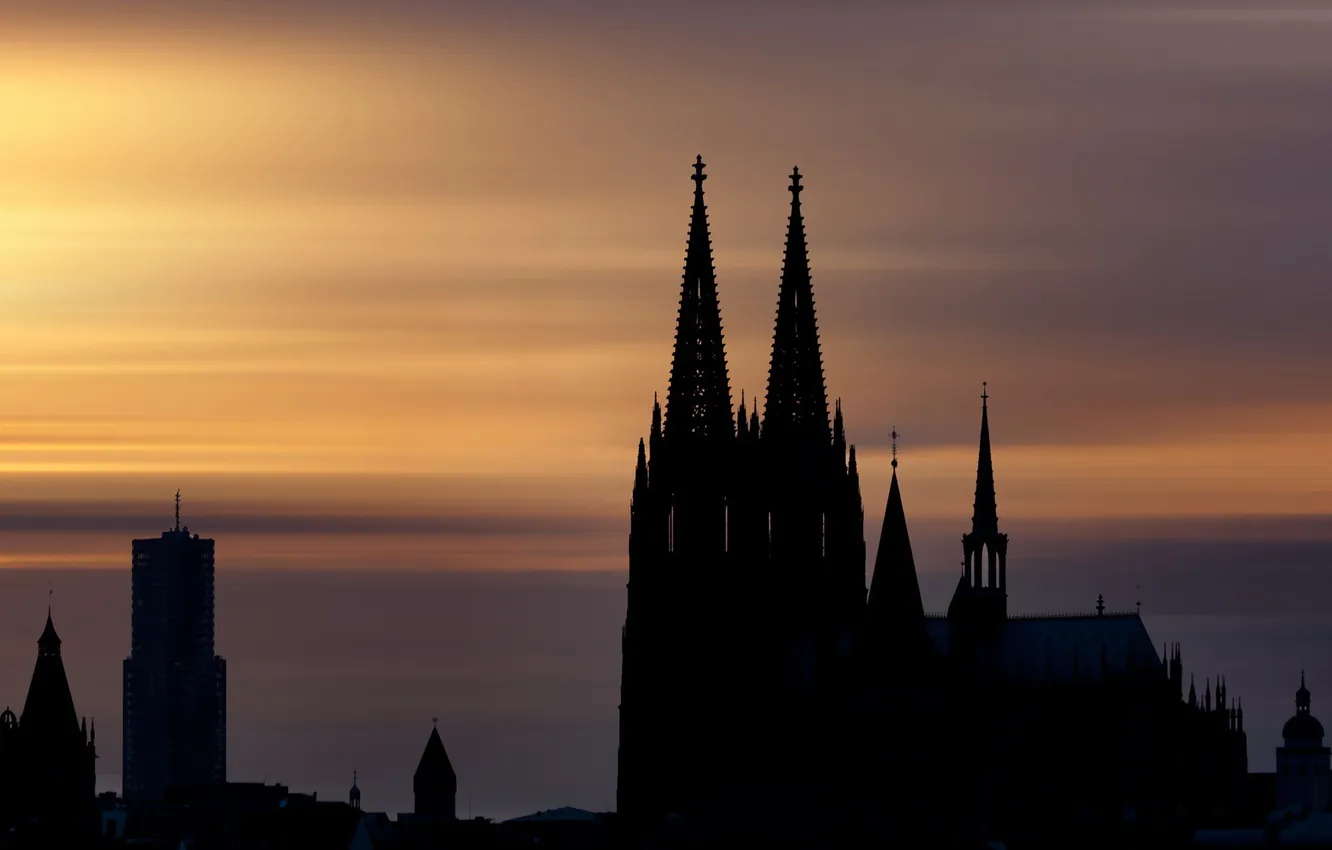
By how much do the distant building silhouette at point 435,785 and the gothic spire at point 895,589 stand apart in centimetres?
5792

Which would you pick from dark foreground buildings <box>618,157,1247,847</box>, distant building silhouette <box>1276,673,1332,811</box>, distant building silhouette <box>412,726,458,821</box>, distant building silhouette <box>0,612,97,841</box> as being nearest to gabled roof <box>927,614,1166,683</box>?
dark foreground buildings <box>618,157,1247,847</box>

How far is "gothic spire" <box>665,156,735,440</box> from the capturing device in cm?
12394

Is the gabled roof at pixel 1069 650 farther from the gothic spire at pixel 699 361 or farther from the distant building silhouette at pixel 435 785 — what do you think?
the distant building silhouette at pixel 435 785

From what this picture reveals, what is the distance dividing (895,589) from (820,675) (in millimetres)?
5247

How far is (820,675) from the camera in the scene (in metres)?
127

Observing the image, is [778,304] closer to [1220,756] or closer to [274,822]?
[1220,756]

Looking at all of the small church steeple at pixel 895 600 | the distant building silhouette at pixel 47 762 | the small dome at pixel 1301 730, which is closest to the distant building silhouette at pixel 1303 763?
the small dome at pixel 1301 730

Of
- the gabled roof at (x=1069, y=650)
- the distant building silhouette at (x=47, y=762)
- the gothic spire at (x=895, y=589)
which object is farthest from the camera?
the distant building silhouette at (x=47, y=762)

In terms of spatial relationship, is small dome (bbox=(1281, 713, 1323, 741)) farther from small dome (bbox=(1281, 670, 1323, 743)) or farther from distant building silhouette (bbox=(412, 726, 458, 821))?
distant building silhouette (bbox=(412, 726, 458, 821))

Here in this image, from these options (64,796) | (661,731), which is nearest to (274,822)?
(64,796)

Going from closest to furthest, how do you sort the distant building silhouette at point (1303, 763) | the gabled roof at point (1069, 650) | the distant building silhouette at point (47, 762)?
the gabled roof at point (1069, 650) → the distant building silhouette at point (47, 762) → the distant building silhouette at point (1303, 763)

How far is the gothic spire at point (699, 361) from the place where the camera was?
12394cm

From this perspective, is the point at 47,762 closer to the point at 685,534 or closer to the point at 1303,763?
the point at 685,534

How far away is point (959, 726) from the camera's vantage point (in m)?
129
